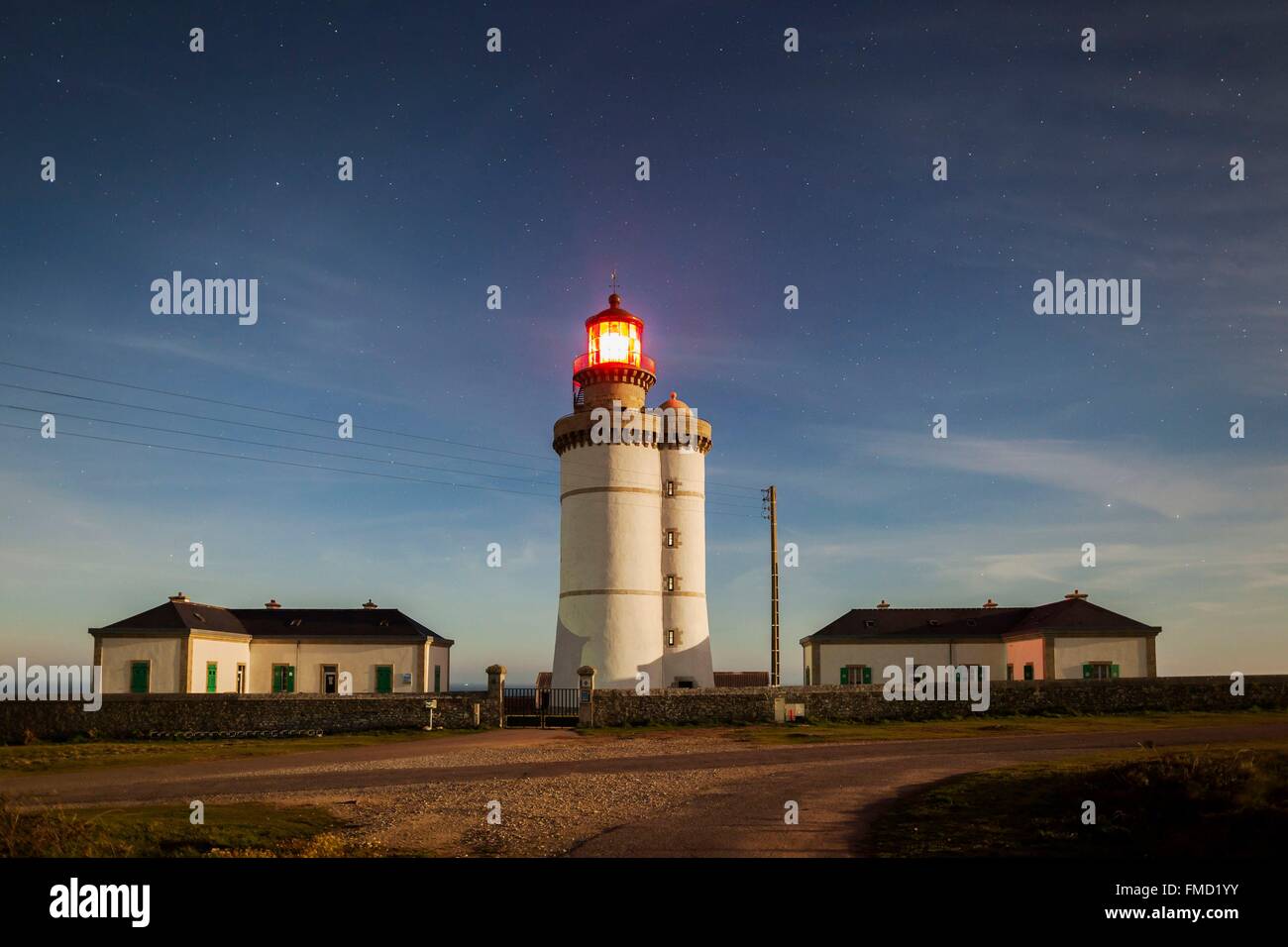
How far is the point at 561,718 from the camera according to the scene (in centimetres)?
3450

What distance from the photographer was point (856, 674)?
46.0m

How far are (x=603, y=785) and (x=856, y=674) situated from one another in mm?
30393

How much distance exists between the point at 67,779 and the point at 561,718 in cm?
1710

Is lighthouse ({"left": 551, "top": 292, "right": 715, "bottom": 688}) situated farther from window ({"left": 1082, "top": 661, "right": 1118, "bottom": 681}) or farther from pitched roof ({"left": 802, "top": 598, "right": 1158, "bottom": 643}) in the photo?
window ({"left": 1082, "top": 661, "right": 1118, "bottom": 681})

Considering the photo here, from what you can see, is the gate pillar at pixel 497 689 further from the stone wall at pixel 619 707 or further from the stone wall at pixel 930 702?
the stone wall at pixel 930 702

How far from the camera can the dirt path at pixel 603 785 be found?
Answer: 12602mm

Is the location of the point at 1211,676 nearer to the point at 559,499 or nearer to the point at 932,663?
the point at 932,663

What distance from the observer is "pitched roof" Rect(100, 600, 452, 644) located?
140ft

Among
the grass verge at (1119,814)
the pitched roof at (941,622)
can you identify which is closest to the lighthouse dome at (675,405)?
the pitched roof at (941,622)

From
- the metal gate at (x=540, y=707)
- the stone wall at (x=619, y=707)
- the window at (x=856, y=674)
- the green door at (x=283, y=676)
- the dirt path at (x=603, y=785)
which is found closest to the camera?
the dirt path at (x=603, y=785)

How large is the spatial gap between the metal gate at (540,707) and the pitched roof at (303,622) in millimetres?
10087

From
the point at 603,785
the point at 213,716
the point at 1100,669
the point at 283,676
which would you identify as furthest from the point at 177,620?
the point at 1100,669
